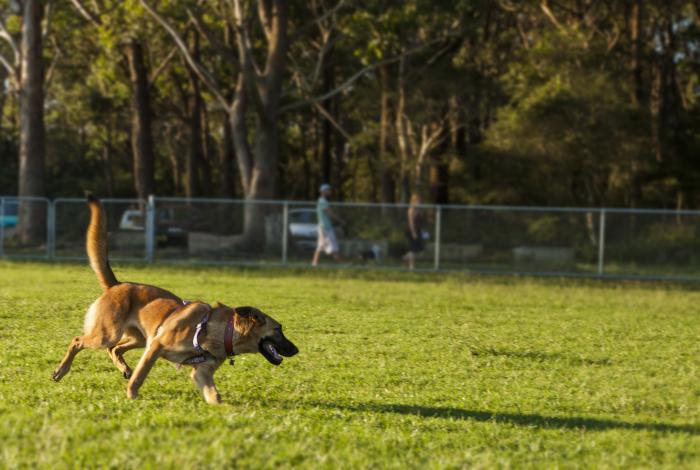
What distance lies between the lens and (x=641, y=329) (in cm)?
1288

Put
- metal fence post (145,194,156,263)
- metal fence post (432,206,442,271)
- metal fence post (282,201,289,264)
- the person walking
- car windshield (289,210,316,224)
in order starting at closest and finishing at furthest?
1. the person walking
2. metal fence post (432,206,442,271)
3. metal fence post (282,201,289,264)
4. metal fence post (145,194,156,263)
5. car windshield (289,210,316,224)

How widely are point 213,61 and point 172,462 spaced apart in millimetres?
36632

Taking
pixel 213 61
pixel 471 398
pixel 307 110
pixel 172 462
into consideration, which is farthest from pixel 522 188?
pixel 172 462

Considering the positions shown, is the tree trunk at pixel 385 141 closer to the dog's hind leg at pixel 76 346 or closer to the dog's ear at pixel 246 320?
the dog's hind leg at pixel 76 346

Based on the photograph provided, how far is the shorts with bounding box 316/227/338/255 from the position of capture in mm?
21656

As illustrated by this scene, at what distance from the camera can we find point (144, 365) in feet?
21.9

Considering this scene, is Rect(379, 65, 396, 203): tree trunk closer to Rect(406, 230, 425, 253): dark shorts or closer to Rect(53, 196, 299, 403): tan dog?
Rect(406, 230, 425, 253): dark shorts

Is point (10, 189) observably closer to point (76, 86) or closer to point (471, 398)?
point (76, 86)

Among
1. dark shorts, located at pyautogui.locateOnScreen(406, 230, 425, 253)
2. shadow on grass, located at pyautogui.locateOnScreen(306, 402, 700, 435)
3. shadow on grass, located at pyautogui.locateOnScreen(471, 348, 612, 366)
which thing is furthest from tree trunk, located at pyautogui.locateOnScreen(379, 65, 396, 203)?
shadow on grass, located at pyautogui.locateOnScreen(306, 402, 700, 435)

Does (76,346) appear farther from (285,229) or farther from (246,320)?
(285,229)

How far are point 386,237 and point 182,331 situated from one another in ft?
54.5

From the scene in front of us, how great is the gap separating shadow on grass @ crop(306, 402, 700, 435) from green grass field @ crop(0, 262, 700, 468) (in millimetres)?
15

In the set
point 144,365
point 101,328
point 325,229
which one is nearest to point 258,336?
point 144,365

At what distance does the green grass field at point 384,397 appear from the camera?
18.0ft
